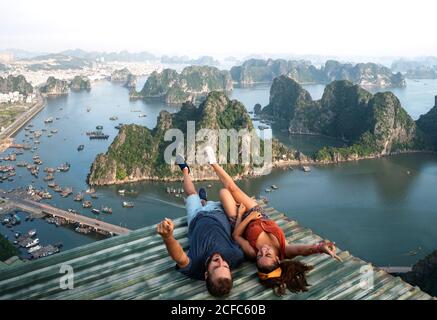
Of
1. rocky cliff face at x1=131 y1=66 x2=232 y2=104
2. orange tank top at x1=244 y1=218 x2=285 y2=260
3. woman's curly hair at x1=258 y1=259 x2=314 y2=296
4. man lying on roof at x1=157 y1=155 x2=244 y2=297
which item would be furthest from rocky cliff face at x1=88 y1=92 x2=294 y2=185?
rocky cliff face at x1=131 y1=66 x2=232 y2=104

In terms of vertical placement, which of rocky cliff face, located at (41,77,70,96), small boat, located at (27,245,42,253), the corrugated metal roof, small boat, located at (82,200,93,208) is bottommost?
small boat, located at (27,245,42,253)

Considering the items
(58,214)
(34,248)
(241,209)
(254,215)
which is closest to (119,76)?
(58,214)

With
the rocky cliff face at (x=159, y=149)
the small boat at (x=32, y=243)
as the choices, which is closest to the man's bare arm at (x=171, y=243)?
the small boat at (x=32, y=243)

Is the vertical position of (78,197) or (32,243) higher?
(78,197)

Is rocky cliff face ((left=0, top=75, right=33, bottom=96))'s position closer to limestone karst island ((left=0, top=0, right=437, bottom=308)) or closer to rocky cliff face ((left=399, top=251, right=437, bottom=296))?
limestone karst island ((left=0, top=0, right=437, bottom=308))

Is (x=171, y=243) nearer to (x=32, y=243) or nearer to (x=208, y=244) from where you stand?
(x=208, y=244)

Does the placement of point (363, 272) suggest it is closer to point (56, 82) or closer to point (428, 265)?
point (428, 265)
